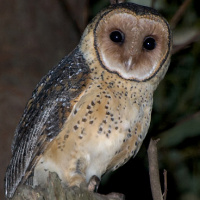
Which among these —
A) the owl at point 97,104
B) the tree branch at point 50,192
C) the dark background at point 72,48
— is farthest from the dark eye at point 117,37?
the tree branch at point 50,192

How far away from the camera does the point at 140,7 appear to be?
126 inches

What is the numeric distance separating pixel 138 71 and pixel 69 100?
41 centimetres

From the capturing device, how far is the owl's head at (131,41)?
3.10 metres

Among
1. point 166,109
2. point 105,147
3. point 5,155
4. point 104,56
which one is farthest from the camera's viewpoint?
point 166,109

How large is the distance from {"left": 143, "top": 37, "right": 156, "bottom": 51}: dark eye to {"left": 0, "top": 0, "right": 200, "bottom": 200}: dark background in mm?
256

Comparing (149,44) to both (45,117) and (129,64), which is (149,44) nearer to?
(129,64)

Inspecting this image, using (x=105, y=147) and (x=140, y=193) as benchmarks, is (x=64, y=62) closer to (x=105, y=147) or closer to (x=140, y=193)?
(x=105, y=147)

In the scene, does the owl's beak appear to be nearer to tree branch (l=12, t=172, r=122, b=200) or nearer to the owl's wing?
the owl's wing

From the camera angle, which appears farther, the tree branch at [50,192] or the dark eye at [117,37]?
the dark eye at [117,37]

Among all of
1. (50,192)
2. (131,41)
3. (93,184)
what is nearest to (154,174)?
(93,184)

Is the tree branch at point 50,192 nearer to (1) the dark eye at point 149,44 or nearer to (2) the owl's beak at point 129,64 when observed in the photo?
(2) the owl's beak at point 129,64

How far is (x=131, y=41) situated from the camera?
121 inches

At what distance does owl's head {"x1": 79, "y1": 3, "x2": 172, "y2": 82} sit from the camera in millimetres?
3098

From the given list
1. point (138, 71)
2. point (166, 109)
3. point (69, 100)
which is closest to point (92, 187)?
point (69, 100)
